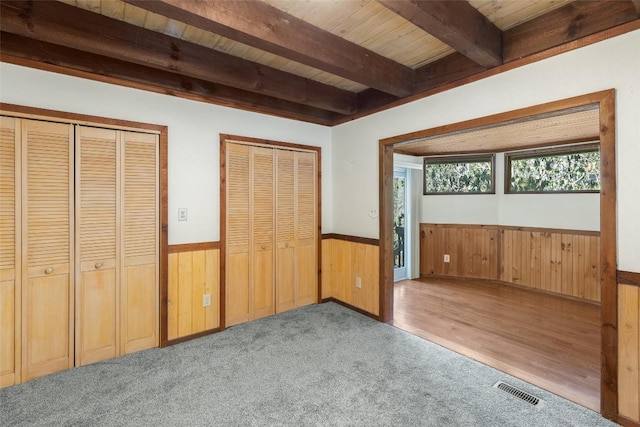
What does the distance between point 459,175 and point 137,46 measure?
5106 millimetres

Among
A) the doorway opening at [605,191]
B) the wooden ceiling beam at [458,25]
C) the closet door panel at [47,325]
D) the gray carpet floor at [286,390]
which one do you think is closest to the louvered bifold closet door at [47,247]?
the closet door panel at [47,325]

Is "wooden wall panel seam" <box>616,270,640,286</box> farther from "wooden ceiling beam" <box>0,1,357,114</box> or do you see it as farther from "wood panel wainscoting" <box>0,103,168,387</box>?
"wood panel wainscoting" <box>0,103,168,387</box>

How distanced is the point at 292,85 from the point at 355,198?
1.52 meters

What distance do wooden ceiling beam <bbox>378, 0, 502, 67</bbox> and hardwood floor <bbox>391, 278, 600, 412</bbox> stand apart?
8.02ft

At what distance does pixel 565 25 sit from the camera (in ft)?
6.49

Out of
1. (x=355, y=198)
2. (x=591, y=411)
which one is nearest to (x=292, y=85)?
(x=355, y=198)

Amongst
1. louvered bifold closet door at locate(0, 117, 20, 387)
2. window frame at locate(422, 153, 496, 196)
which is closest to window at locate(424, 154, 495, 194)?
window frame at locate(422, 153, 496, 196)

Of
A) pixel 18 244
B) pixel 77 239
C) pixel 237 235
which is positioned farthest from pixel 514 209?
pixel 18 244

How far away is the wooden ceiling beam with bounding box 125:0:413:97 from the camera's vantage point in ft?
5.38

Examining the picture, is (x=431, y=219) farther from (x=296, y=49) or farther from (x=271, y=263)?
(x=296, y=49)

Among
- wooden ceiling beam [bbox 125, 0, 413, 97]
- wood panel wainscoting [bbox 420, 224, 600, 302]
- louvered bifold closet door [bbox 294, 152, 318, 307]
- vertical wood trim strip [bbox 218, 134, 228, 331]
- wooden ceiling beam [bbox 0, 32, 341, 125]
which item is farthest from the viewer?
wood panel wainscoting [bbox 420, 224, 600, 302]

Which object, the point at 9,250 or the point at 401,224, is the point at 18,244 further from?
the point at 401,224

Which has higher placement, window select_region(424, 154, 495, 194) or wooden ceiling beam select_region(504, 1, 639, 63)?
wooden ceiling beam select_region(504, 1, 639, 63)

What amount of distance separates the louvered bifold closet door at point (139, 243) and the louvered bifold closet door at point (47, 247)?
372 mm
